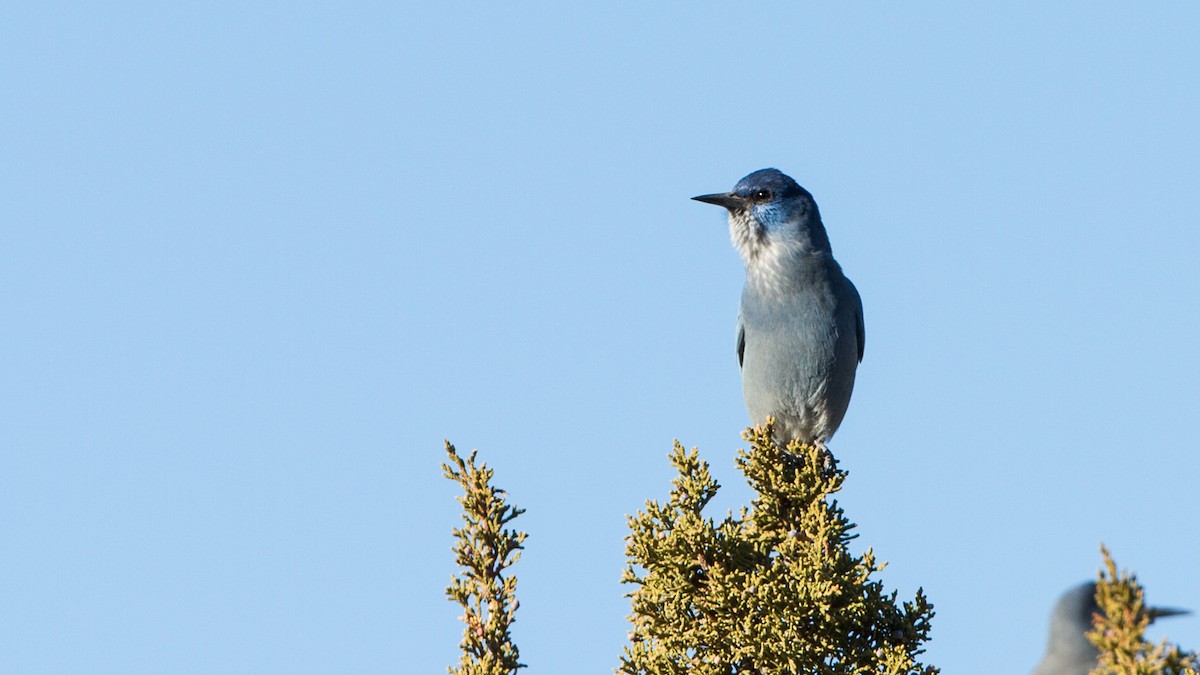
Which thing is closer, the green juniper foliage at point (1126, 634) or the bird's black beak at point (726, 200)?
the green juniper foliage at point (1126, 634)

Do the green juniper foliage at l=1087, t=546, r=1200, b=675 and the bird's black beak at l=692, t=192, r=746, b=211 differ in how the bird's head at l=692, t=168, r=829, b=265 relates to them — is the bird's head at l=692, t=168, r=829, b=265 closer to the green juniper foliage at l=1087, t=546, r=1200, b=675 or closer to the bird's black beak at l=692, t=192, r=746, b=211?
the bird's black beak at l=692, t=192, r=746, b=211

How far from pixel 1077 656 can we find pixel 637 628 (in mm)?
1837

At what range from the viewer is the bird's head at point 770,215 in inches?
349

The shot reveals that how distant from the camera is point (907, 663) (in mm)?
→ 5086

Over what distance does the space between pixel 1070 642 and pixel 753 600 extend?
5.21ft

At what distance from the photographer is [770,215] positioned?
900 centimetres

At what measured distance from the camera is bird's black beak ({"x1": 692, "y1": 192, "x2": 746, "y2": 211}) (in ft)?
→ 29.9

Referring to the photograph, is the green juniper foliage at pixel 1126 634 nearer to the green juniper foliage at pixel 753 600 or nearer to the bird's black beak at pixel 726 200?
the green juniper foliage at pixel 753 600

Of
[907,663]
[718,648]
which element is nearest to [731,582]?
[718,648]

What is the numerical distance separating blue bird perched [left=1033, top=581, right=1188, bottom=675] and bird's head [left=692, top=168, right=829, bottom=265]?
296 cm

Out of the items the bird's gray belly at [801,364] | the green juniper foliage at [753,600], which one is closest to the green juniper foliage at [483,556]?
the green juniper foliage at [753,600]

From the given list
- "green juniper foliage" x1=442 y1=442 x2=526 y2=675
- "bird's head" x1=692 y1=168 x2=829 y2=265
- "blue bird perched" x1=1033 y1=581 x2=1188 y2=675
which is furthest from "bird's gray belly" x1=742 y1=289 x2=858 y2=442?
"green juniper foliage" x1=442 y1=442 x2=526 y2=675

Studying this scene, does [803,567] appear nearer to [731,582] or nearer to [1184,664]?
[731,582]

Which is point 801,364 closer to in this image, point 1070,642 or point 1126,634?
point 1070,642
